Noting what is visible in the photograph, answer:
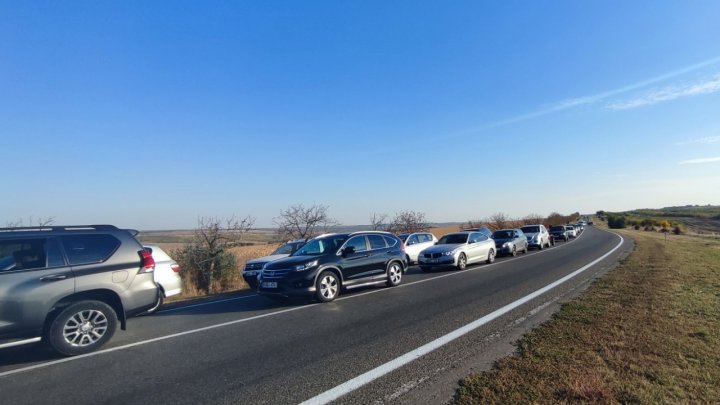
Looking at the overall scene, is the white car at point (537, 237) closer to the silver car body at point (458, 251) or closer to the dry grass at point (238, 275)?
the silver car body at point (458, 251)

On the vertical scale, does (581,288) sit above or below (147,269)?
below

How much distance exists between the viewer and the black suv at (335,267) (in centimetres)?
928

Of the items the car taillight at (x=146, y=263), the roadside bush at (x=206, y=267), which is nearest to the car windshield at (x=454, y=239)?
the roadside bush at (x=206, y=267)

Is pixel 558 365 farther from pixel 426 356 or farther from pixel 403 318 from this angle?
pixel 403 318

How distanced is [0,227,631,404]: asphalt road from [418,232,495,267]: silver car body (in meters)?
6.00

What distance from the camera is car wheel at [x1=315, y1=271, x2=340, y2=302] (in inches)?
371

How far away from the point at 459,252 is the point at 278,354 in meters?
11.8

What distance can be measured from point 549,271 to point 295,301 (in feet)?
30.2

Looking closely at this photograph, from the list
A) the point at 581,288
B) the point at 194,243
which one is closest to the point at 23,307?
the point at 581,288

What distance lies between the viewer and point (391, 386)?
427 cm

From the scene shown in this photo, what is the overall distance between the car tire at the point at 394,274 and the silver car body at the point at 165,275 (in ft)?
18.6

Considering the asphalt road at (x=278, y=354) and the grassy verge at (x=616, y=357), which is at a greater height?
the asphalt road at (x=278, y=354)

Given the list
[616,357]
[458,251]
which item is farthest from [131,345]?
[458,251]

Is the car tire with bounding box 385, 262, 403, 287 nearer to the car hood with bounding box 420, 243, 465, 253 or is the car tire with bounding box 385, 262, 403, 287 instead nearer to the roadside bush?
the car hood with bounding box 420, 243, 465, 253
